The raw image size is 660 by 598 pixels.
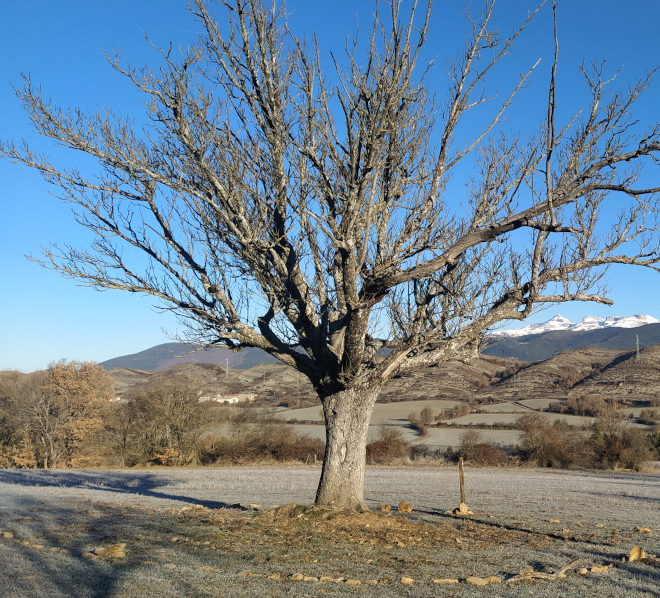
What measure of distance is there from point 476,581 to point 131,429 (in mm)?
35336

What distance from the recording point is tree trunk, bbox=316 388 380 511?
9336 mm

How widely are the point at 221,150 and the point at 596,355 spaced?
4183 inches

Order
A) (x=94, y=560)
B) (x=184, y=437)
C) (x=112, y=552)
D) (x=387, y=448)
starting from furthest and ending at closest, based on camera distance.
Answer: (x=387, y=448), (x=184, y=437), (x=112, y=552), (x=94, y=560)

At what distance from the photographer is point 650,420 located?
50.8 m

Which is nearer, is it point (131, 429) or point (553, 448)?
point (553, 448)

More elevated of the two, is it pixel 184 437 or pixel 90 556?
pixel 90 556

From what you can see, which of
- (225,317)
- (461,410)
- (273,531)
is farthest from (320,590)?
(461,410)

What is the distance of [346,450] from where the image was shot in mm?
9469

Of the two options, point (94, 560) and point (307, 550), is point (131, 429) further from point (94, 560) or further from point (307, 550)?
point (94, 560)

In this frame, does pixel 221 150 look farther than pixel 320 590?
Yes

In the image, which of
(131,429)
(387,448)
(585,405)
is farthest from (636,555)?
(585,405)

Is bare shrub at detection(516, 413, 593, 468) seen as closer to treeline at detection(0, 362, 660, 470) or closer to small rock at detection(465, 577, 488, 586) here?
treeline at detection(0, 362, 660, 470)

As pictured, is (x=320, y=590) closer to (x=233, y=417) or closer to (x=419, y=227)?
(x=419, y=227)

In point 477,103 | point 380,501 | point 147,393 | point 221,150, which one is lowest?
point 380,501
